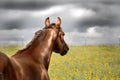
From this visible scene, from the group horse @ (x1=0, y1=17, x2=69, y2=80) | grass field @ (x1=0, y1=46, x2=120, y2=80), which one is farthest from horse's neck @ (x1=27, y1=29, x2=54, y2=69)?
grass field @ (x1=0, y1=46, x2=120, y2=80)

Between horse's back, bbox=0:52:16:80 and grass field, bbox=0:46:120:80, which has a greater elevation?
horse's back, bbox=0:52:16:80

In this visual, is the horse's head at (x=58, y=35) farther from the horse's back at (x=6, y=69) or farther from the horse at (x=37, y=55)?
the horse's back at (x=6, y=69)

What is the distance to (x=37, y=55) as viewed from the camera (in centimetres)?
1016

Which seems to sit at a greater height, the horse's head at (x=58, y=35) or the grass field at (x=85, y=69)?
the horse's head at (x=58, y=35)

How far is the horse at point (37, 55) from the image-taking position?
333 inches

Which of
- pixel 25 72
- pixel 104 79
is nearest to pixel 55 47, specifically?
pixel 25 72

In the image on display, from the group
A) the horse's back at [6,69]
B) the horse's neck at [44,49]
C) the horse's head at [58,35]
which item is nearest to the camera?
the horse's back at [6,69]

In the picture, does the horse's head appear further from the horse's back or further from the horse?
the horse's back

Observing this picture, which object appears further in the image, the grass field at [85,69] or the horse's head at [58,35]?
the grass field at [85,69]

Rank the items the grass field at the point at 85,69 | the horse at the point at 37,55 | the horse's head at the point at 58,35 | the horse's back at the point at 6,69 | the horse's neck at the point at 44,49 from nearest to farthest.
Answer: the horse's back at the point at 6,69
the horse at the point at 37,55
the horse's neck at the point at 44,49
the horse's head at the point at 58,35
the grass field at the point at 85,69

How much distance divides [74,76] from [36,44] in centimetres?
609

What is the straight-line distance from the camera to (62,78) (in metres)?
15.6

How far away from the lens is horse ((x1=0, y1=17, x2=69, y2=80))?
846 cm

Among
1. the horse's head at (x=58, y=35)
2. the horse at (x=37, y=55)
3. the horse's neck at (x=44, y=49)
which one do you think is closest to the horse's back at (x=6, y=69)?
the horse at (x=37, y=55)
